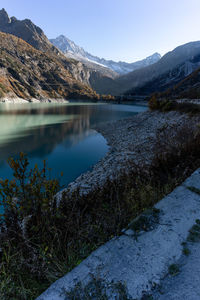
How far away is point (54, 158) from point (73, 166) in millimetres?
2497

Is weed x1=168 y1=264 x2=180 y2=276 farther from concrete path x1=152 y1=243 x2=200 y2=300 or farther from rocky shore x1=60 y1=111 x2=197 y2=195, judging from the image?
rocky shore x1=60 y1=111 x2=197 y2=195

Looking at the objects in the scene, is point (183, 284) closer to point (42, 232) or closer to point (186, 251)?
point (186, 251)

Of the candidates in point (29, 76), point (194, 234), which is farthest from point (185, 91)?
point (29, 76)

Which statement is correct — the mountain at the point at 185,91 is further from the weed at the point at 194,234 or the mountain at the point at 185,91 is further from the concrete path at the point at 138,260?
the concrete path at the point at 138,260

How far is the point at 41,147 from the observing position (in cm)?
1608

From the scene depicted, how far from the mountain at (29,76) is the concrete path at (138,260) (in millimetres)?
107632

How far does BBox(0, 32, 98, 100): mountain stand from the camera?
114375 mm

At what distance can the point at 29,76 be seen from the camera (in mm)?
138000

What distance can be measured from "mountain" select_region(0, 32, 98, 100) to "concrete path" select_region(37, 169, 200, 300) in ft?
353

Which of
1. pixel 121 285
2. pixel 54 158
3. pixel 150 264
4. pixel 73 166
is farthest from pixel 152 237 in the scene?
pixel 54 158

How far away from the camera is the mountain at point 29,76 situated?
114375 millimetres

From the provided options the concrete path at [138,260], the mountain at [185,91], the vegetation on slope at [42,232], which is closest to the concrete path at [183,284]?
the concrete path at [138,260]

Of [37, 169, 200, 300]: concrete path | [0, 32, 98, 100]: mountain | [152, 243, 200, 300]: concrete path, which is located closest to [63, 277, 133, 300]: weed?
[37, 169, 200, 300]: concrete path

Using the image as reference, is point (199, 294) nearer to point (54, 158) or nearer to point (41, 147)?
point (54, 158)
